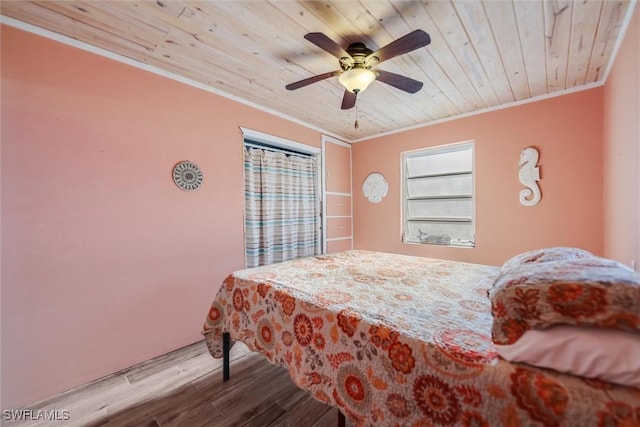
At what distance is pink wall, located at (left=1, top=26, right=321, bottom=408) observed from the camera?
5.13 feet

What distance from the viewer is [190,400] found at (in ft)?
5.36

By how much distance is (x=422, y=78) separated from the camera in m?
2.21

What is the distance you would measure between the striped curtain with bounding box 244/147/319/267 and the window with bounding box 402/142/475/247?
1.39 metres

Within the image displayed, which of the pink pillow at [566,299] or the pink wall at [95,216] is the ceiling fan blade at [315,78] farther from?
the pink pillow at [566,299]

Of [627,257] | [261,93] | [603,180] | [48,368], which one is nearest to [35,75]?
[261,93]

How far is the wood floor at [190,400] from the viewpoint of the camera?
4.86 feet

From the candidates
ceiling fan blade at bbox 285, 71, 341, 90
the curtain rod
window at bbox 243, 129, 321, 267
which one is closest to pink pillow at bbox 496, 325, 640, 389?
ceiling fan blade at bbox 285, 71, 341, 90

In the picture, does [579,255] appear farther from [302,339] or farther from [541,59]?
[541,59]

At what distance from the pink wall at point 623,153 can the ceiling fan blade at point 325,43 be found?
5.40ft

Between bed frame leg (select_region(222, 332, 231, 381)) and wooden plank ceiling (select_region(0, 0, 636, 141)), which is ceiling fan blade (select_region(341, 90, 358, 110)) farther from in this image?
bed frame leg (select_region(222, 332, 231, 381))

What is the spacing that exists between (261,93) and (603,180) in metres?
3.35

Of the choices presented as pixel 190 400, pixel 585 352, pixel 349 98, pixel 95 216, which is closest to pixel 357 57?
pixel 349 98

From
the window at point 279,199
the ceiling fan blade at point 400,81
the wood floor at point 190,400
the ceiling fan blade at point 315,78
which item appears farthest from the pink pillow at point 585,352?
the window at point 279,199

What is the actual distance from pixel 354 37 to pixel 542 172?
2.41 m
